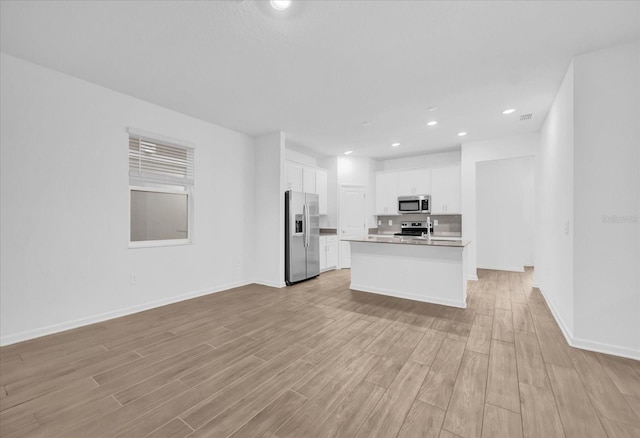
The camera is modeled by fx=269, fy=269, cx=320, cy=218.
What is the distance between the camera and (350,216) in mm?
7141

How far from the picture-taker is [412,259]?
420cm

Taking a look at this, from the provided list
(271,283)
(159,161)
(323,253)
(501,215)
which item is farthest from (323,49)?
(501,215)

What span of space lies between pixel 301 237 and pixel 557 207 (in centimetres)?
399

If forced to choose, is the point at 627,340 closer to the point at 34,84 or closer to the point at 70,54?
the point at 70,54

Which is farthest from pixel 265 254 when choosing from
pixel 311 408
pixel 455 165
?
pixel 455 165

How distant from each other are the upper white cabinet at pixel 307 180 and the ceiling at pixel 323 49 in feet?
5.82

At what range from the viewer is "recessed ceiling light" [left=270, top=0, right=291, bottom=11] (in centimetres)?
203

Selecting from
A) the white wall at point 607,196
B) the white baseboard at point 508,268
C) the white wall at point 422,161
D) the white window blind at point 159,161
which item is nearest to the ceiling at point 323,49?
the white wall at point 607,196

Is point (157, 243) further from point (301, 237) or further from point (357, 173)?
point (357, 173)

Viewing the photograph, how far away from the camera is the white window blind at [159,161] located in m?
3.73

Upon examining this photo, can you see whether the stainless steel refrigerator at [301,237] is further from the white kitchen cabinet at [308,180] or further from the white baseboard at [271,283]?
the white kitchen cabinet at [308,180]

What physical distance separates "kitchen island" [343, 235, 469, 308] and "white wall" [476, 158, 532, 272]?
3.41m

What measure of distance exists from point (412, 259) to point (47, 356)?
172 inches

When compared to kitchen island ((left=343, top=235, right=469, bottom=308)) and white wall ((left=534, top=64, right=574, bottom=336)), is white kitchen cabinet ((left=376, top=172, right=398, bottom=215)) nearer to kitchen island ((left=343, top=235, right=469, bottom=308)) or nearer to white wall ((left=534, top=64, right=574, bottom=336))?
kitchen island ((left=343, top=235, right=469, bottom=308))
